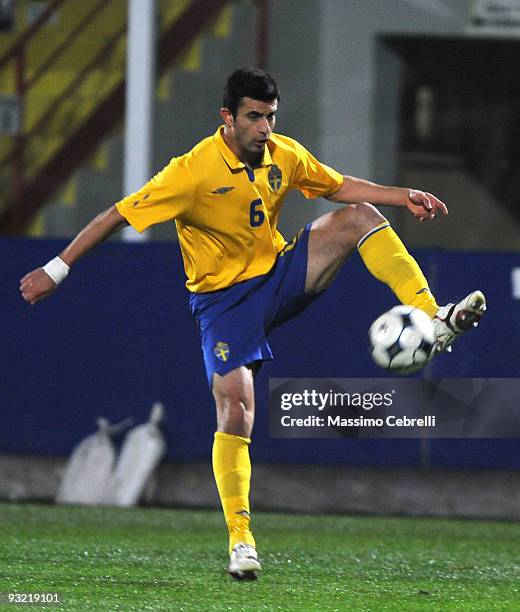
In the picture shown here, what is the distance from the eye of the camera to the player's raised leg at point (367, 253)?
17.1ft

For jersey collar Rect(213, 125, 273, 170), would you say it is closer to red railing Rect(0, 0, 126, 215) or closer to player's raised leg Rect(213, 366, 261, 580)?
player's raised leg Rect(213, 366, 261, 580)

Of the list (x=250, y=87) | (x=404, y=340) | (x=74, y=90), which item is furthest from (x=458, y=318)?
(x=74, y=90)

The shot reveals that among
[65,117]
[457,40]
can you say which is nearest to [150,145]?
[65,117]

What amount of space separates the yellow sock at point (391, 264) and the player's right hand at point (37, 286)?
106cm

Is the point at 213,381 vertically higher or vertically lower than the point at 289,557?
higher

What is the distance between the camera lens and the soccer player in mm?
5051

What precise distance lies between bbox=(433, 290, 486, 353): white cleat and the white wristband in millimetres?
1233

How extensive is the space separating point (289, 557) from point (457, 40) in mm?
4783

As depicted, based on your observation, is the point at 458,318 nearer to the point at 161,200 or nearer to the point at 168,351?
the point at 161,200

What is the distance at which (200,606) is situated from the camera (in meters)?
4.58

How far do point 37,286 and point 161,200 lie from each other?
1.64 feet

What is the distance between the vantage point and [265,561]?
5.82 meters

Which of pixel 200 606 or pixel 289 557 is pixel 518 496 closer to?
pixel 289 557

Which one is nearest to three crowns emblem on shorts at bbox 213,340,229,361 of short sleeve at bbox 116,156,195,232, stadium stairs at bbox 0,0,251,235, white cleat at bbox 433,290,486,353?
short sleeve at bbox 116,156,195,232
